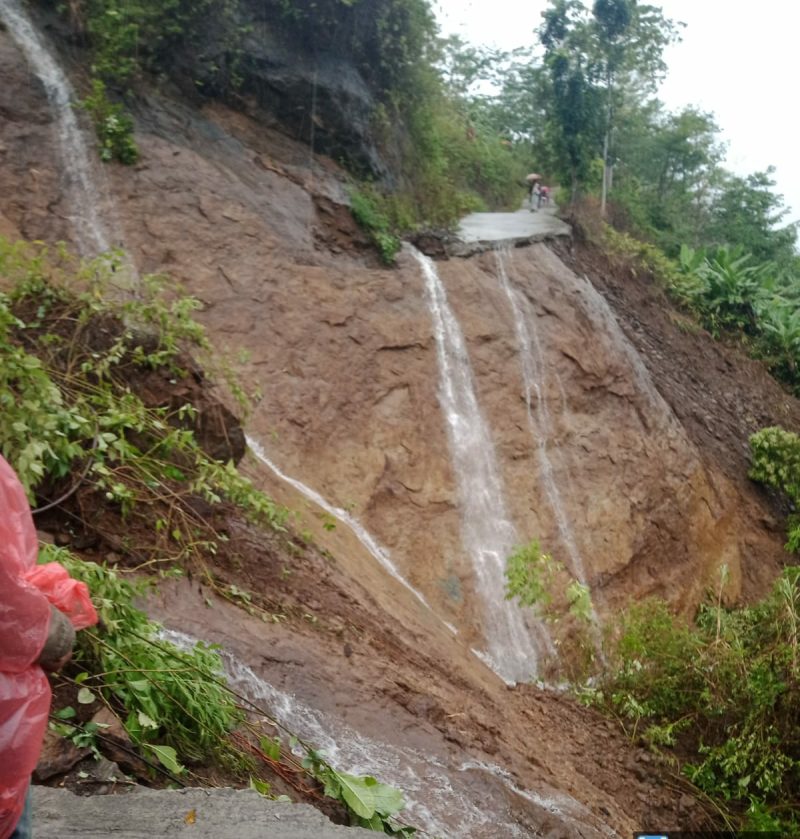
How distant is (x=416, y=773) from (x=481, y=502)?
17.7ft

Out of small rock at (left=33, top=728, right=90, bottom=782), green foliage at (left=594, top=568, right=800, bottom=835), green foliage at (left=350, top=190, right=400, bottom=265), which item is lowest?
green foliage at (left=594, top=568, right=800, bottom=835)

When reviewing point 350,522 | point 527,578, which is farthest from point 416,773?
point 350,522

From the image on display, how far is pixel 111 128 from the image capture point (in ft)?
35.2

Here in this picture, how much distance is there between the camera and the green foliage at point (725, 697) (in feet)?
22.1

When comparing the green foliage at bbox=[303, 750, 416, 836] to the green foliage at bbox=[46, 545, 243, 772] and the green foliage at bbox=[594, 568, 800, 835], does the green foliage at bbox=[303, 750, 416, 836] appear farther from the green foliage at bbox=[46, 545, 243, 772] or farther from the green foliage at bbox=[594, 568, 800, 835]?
the green foliage at bbox=[594, 568, 800, 835]

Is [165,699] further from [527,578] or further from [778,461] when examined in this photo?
[778,461]

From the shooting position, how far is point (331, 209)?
1234cm

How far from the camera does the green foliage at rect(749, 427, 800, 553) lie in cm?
1243

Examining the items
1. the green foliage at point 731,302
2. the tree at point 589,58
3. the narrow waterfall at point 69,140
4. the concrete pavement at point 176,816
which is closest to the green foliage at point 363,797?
the concrete pavement at point 176,816

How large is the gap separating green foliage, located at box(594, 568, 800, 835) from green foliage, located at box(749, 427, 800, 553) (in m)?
4.82

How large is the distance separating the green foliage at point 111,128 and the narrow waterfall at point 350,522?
4140mm

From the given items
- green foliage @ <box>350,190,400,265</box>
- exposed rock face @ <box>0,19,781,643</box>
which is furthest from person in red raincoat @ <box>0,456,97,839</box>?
green foliage @ <box>350,190,400,265</box>

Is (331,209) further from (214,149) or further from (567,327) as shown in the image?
(567,327)

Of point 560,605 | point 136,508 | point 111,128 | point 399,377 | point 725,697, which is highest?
point 111,128
